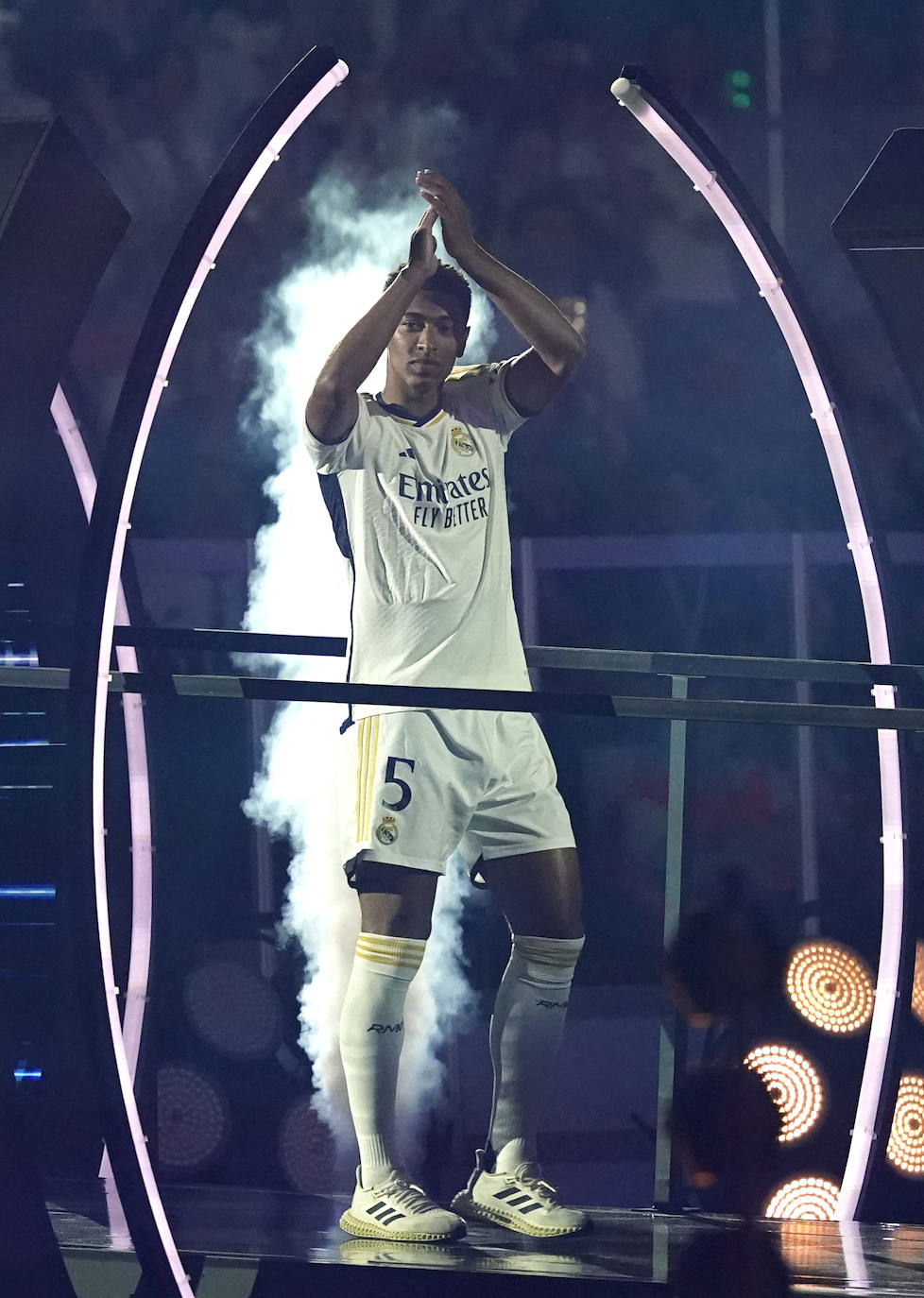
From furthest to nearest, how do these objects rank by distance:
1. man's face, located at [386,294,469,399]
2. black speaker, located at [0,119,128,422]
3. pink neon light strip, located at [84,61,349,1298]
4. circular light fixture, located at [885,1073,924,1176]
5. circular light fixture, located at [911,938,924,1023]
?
circular light fixture, located at [911,938,924,1023] < circular light fixture, located at [885,1073,924,1176] < man's face, located at [386,294,469,399] < black speaker, located at [0,119,128,422] < pink neon light strip, located at [84,61,349,1298]

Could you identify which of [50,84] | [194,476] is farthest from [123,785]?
[50,84]

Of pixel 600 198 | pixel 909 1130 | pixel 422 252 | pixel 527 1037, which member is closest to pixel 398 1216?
pixel 527 1037

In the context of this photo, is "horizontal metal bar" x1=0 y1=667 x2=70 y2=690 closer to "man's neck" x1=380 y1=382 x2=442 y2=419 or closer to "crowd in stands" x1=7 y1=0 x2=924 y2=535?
"man's neck" x1=380 y1=382 x2=442 y2=419

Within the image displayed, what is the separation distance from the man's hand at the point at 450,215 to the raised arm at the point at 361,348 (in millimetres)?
27

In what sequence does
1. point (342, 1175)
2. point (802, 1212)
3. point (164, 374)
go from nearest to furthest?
point (164, 374) < point (802, 1212) < point (342, 1175)

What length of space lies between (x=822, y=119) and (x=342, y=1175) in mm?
3496

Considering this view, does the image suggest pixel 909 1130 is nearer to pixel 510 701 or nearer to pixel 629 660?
pixel 629 660

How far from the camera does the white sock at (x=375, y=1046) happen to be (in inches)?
99.0

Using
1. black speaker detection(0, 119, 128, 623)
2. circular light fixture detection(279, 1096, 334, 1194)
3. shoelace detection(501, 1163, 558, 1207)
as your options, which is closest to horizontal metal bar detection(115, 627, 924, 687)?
black speaker detection(0, 119, 128, 623)

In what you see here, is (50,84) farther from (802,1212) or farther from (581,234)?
(802,1212)

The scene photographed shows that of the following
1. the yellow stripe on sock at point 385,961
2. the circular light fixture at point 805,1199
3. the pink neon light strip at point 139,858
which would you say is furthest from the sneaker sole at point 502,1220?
the pink neon light strip at point 139,858

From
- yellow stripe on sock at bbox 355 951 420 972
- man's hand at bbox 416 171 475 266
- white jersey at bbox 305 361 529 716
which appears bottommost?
yellow stripe on sock at bbox 355 951 420 972

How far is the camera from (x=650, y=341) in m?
4.12

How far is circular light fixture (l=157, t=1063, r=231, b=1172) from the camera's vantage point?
397 centimetres
